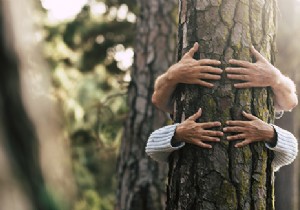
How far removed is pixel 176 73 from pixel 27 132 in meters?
5.99

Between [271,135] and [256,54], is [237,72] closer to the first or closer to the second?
[256,54]

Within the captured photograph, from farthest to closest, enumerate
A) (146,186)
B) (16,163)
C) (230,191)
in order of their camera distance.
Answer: (16,163) → (146,186) → (230,191)

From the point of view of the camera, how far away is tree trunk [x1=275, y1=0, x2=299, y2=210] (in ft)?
19.0

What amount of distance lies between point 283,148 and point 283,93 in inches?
11.0

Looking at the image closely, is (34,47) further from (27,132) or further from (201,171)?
(201,171)

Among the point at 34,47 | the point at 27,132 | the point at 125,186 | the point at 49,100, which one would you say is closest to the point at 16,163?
the point at 27,132

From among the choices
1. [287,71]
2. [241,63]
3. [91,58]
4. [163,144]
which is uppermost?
[91,58]

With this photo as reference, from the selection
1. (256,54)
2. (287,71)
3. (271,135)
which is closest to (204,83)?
(256,54)

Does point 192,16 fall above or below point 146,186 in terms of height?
above

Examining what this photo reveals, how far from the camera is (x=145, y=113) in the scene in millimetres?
5598

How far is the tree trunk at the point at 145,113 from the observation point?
18.1 ft

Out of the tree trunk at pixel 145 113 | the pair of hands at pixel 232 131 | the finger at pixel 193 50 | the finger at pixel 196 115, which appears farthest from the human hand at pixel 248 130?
the tree trunk at pixel 145 113

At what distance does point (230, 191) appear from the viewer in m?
2.60

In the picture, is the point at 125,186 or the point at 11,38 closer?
the point at 125,186
